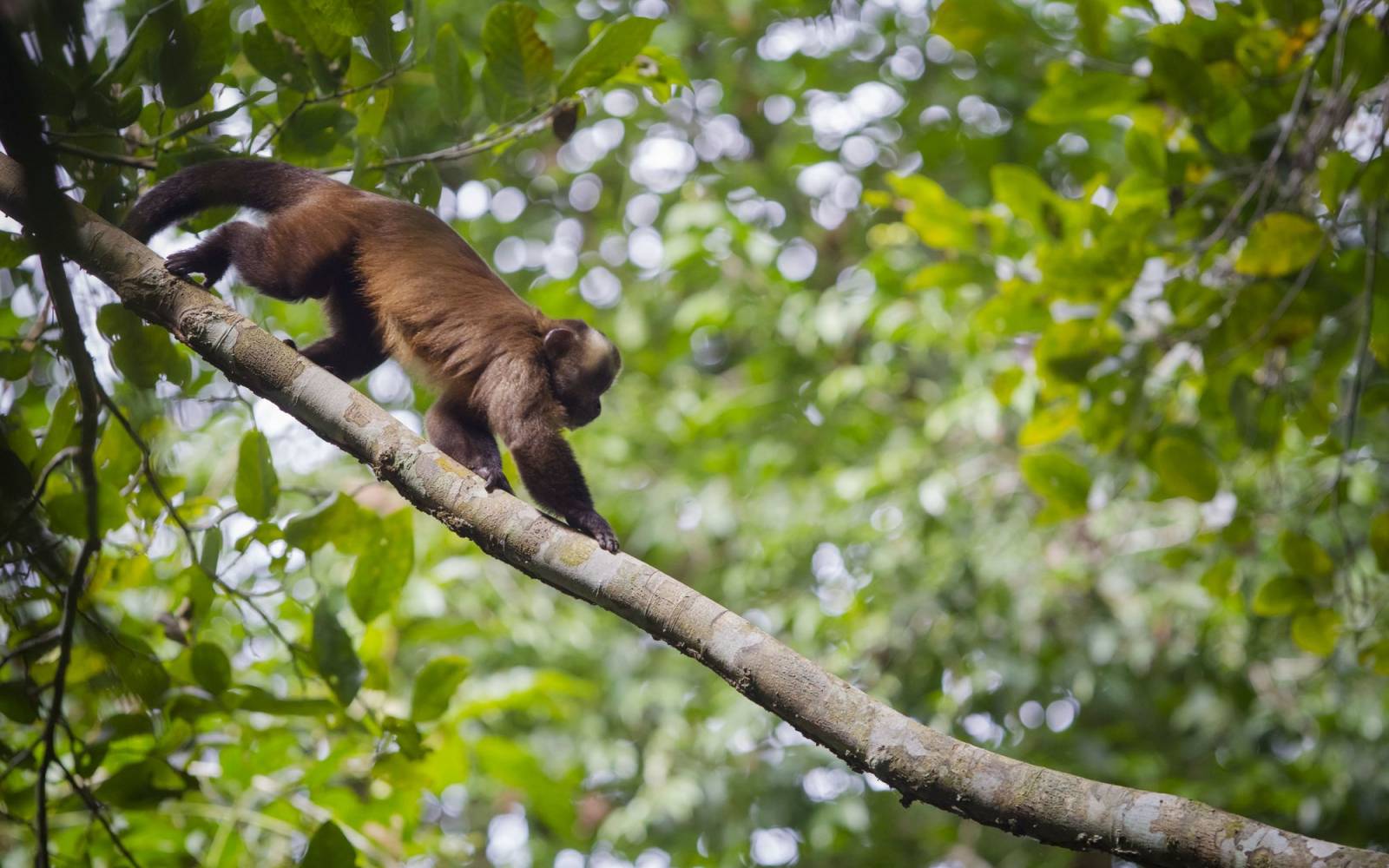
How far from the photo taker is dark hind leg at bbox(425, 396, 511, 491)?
3.80 metres

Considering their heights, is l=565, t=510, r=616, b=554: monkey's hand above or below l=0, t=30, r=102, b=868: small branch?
below

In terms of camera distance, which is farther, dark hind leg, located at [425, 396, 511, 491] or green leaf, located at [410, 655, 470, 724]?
dark hind leg, located at [425, 396, 511, 491]

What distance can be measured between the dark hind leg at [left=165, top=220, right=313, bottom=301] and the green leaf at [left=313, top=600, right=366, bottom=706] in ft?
3.73

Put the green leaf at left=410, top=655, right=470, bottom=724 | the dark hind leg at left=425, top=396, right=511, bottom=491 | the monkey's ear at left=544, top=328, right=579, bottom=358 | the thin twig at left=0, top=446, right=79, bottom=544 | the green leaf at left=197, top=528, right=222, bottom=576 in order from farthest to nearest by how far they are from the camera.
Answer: the monkey's ear at left=544, top=328, right=579, bottom=358, the dark hind leg at left=425, top=396, right=511, bottom=491, the green leaf at left=410, top=655, right=470, bottom=724, the green leaf at left=197, top=528, right=222, bottom=576, the thin twig at left=0, top=446, right=79, bottom=544

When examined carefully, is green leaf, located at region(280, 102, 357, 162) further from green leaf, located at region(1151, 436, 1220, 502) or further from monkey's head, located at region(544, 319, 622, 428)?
green leaf, located at region(1151, 436, 1220, 502)

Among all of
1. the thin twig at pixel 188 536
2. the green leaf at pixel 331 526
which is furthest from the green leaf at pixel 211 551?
the green leaf at pixel 331 526

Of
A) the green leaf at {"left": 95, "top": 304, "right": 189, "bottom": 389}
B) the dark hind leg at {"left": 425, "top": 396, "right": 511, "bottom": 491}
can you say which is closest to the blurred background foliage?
the green leaf at {"left": 95, "top": 304, "right": 189, "bottom": 389}

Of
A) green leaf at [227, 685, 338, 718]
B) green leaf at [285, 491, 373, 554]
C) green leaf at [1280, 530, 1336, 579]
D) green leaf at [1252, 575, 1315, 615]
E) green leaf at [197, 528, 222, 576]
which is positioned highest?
green leaf at [197, 528, 222, 576]

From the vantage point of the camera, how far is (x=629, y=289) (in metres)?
8.92

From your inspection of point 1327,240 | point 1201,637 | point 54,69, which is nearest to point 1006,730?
point 1201,637

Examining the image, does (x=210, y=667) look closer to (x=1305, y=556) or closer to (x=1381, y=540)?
(x=1305, y=556)

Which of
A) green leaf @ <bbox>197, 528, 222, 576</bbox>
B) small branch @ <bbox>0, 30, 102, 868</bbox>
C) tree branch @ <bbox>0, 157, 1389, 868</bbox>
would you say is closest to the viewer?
tree branch @ <bbox>0, 157, 1389, 868</bbox>

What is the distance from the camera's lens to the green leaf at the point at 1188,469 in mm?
3498

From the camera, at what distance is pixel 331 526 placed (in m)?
3.08
